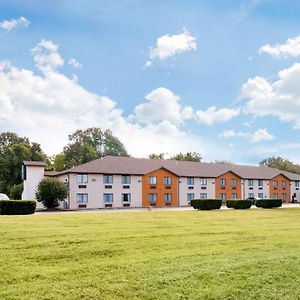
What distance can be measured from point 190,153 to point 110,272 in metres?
85.7

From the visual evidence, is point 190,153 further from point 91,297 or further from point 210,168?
point 91,297

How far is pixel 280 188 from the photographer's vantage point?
7244 cm

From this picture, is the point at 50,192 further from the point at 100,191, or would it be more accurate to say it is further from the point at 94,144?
the point at 94,144

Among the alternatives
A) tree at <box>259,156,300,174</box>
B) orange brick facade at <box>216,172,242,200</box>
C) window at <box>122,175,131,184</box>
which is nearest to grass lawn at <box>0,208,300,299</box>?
window at <box>122,175,131,184</box>

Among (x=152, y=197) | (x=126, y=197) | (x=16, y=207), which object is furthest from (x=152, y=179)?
(x=16, y=207)

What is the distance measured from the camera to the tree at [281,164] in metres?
102

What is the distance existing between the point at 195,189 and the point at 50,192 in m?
24.2

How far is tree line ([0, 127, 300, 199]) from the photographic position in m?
72.9

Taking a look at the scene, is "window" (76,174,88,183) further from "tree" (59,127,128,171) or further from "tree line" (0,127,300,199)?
"tree" (59,127,128,171)

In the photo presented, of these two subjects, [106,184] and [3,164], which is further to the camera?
[3,164]

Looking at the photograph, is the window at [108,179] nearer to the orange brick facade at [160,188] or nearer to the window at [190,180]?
the orange brick facade at [160,188]

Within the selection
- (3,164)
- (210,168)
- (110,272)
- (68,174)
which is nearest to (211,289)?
(110,272)

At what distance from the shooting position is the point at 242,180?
6750 centimetres

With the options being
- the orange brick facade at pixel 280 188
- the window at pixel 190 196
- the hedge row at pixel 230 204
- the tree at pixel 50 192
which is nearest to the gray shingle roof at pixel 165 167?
the orange brick facade at pixel 280 188
